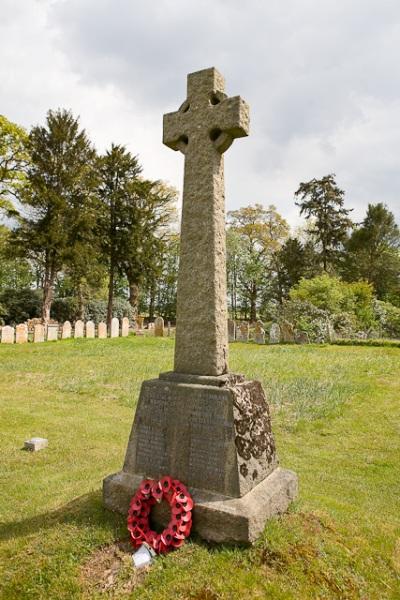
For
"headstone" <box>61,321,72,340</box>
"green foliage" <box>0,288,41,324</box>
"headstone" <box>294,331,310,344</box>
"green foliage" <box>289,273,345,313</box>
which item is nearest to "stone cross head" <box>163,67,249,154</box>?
"headstone" <box>61,321,72,340</box>

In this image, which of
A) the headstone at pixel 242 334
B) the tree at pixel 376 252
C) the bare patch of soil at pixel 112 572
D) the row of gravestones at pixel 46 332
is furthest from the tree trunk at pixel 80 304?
the bare patch of soil at pixel 112 572

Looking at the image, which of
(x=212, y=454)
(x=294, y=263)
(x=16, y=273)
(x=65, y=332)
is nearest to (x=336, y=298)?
(x=294, y=263)

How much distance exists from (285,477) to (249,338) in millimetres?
22549

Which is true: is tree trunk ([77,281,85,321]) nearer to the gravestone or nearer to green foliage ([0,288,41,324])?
green foliage ([0,288,41,324])

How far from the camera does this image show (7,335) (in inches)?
779

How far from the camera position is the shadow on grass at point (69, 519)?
351 centimetres

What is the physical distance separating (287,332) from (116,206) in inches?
655

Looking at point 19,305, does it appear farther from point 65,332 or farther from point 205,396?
point 205,396

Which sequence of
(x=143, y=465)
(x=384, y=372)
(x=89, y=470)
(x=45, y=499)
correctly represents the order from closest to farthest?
(x=143, y=465) < (x=45, y=499) < (x=89, y=470) < (x=384, y=372)

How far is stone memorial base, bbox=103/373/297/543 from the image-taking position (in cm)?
319

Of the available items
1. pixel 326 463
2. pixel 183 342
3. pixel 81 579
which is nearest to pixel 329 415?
pixel 326 463

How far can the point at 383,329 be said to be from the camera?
2745 cm

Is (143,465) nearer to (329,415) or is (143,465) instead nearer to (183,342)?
(183,342)

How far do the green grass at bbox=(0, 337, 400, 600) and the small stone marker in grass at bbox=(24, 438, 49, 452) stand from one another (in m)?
0.14
